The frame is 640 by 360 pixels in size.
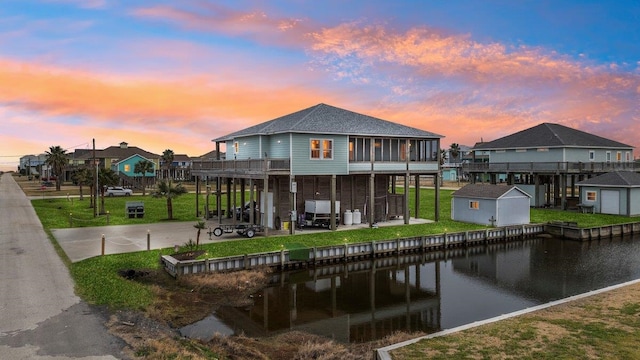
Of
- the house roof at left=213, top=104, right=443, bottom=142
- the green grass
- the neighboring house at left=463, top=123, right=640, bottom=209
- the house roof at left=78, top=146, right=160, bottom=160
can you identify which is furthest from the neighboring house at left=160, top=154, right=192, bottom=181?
the house roof at left=213, top=104, right=443, bottom=142

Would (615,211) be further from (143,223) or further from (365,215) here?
(143,223)

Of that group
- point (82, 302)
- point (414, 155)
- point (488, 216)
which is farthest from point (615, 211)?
point (82, 302)

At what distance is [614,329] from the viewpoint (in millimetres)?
14359

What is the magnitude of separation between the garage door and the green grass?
1.57 metres

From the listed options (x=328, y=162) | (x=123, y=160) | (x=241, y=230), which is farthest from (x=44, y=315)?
(x=123, y=160)

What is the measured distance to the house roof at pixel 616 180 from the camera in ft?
144

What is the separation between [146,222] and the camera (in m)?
37.2

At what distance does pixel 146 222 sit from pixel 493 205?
29.8 m

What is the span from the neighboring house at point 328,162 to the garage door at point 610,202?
68.2 ft

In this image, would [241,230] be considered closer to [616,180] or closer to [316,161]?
[316,161]

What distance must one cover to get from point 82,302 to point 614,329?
62.9ft

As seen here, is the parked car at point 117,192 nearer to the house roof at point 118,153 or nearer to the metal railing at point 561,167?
the house roof at point 118,153

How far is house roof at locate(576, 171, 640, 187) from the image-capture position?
4382 centimetres

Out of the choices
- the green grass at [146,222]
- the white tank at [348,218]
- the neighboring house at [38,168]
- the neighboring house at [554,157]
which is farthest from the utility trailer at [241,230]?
the neighboring house at [38,168]
